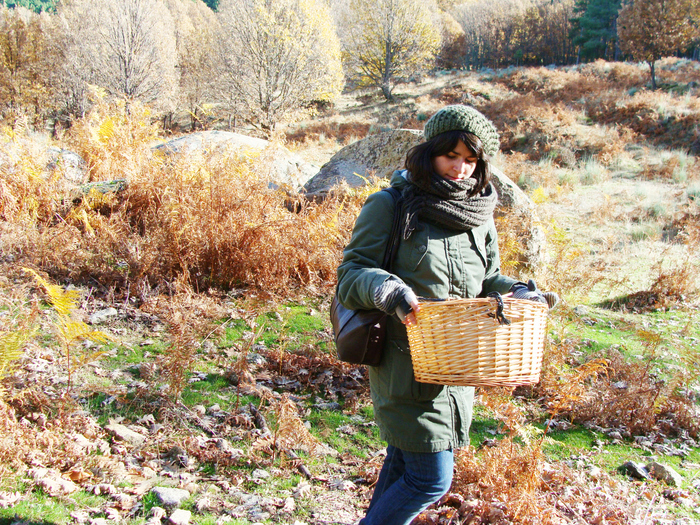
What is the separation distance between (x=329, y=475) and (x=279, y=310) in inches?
90.6

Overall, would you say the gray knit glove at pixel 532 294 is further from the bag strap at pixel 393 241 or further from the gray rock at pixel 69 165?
the gray rock at pixel 69 165

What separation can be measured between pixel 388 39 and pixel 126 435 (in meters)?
36.4

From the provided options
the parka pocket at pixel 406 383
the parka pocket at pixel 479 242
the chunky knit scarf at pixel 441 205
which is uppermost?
the chunky knit scarf at pixel 441 205

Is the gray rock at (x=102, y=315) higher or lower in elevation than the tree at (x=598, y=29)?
lower

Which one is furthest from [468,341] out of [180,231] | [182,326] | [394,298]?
[180,231]

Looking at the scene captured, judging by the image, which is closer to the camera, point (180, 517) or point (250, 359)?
point (180, 517)

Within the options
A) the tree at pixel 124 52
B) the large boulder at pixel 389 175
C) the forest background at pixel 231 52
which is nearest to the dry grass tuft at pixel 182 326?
the large boulder at pixel 389 175

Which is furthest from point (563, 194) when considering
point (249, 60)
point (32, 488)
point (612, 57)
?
point (612, 57)

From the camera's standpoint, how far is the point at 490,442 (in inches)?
138

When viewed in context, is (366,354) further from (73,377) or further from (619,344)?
(619,344)

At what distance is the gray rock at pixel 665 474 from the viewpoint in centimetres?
323

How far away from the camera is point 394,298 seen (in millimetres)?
1684

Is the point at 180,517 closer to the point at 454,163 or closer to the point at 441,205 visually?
the point at 441,205

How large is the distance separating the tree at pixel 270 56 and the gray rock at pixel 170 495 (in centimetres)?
1953
